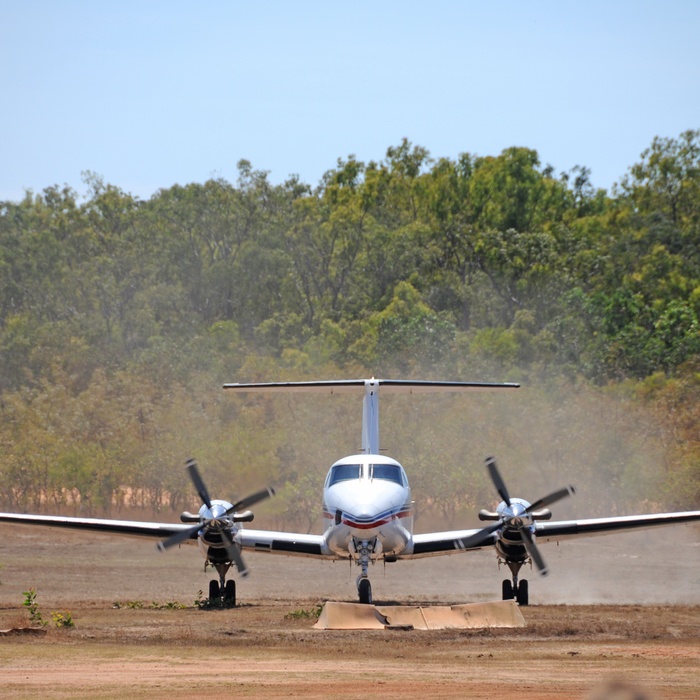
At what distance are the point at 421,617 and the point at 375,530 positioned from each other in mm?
1640

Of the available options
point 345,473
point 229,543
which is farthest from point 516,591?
point 229,543

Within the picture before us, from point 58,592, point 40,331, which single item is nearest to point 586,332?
point 40,331

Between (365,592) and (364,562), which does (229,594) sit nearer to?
(364,562)

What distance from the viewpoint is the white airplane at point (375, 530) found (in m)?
20.3

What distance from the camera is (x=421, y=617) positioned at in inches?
746

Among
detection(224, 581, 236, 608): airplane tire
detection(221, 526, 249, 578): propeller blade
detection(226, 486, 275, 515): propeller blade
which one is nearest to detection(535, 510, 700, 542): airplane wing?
detection(226, 486, 275, 515): propeller blade

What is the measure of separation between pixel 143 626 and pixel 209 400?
35183 mm

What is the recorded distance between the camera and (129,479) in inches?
1811

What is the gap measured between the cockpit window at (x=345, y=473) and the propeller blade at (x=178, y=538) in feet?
9.52

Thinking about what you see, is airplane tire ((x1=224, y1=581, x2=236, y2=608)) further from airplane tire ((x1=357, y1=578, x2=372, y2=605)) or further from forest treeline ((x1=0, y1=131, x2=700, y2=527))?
forest treeline ((x1=0, y1=131, x2=700, y2=527))

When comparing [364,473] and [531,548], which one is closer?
[364,473]

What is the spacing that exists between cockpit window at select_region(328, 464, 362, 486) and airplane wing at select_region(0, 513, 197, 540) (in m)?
3.09

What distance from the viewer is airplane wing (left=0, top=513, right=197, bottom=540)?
22250mm

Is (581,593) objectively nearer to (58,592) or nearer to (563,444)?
(58,592)
